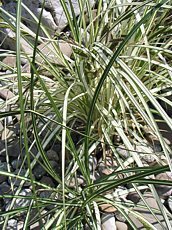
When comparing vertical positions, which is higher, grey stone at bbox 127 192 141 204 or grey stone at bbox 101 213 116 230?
grey stone at bbox 127 192 141 204

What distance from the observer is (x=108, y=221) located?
1.19 meters

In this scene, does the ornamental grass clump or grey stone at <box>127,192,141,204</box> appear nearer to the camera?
the ornamental grass clump

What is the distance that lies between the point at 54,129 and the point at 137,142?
9.7 inches

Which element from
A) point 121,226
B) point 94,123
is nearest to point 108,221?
point 121,226

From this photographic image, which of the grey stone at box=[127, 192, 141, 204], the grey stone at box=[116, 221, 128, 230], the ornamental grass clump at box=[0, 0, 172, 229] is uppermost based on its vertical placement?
the ornamental grass clump at box=[0, 0, 172, 229]

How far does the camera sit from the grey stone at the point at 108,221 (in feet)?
3.87

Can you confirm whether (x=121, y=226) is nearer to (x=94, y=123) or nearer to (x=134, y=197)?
(x=134, y=197)

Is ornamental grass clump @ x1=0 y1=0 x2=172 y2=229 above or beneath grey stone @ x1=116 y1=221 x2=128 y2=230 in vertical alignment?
above

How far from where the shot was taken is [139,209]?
120cm

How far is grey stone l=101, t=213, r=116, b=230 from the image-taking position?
1.18 metres

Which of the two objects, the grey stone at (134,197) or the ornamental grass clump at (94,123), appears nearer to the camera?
the ornamental grass clump at (94,123)

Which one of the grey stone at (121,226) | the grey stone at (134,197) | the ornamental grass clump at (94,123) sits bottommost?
the grey stone at (121,226)

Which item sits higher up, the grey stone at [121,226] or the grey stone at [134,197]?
the grey stone at [134,197]

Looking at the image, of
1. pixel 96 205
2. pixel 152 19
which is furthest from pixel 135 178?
pixel 152 19
